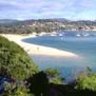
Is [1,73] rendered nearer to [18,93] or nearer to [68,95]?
[18,93]

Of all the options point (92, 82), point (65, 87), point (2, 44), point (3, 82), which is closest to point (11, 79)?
point (3, 82)

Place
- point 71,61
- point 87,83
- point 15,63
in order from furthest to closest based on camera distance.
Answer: point 71,61 → point 87,83 → point 15,63

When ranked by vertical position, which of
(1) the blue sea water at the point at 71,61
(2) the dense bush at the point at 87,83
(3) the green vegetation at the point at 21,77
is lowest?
(1) the blue sea water at the point at 71,61

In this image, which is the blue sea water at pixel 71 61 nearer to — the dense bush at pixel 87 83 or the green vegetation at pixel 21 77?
the dense bush at pixel 87 83

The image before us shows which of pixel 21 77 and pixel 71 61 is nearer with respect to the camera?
pixel 21 77

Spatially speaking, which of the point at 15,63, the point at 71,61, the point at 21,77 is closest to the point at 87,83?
the point at 21,77

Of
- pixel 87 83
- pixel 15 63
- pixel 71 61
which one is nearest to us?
pixel 15 63

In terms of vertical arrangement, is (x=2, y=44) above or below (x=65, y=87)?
above

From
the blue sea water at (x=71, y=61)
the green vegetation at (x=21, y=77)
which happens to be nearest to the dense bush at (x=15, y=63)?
the green vegetation at (x=21, y=77)

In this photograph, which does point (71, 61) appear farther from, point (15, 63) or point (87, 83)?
point (15, 63)
